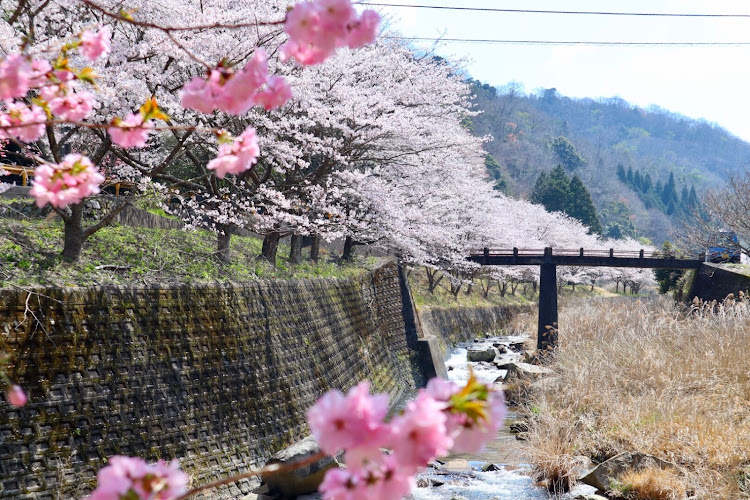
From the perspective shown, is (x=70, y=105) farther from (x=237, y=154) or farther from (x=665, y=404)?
(x=665, y=404)

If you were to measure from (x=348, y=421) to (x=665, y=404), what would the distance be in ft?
27.8

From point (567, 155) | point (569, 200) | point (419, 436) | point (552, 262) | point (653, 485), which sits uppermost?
point (567, 155)

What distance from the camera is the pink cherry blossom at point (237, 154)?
2.57m

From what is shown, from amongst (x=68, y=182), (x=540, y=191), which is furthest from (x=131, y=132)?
(x=540, y=191)

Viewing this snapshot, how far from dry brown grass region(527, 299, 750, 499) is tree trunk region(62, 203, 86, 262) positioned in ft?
22.0

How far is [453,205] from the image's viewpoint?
85.8ft

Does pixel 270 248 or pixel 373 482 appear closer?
pixel 373 482

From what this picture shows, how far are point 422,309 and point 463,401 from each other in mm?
25416

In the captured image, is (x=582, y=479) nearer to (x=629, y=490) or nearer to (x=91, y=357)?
(x=629, y=490)

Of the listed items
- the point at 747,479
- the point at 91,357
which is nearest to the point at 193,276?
the point at 91,357

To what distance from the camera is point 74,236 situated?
923 cm

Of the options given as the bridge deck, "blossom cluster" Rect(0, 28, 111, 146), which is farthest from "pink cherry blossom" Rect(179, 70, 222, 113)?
the bridge deck

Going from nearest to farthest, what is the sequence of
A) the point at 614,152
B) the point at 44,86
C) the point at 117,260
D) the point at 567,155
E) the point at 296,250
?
the point at 44,86, the point at 117,260, the point at 296,250, the point at 567,155, the point at 614,152

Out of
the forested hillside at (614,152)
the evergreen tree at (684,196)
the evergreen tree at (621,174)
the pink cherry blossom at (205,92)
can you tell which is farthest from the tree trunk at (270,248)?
the evergreen tree at (684,196)
